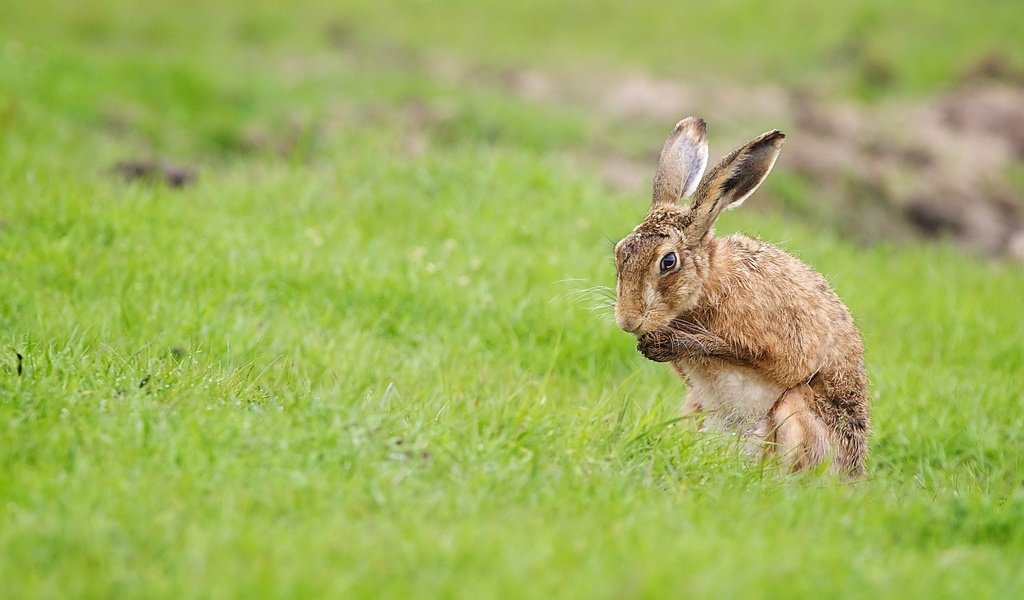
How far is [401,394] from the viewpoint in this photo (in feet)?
19.2

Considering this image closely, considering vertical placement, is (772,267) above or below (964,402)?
above

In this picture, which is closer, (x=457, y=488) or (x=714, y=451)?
(x=457, y=488)

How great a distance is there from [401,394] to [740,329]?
5.79 ft

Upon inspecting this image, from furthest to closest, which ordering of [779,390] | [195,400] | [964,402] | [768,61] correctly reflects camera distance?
[768,61]
[964,402]
[779,390]
[195,400]

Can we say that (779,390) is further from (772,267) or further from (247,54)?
(247,54)

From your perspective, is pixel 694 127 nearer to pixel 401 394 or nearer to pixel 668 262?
pixel 668 262

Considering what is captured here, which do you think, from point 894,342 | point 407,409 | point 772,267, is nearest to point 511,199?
point 894,342

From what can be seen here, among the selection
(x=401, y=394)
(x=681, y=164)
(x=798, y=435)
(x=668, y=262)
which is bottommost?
(x=401, y=394)

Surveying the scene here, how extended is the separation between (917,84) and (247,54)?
11.5 m

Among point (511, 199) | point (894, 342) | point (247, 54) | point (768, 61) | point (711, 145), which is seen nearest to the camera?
point (894, 342)

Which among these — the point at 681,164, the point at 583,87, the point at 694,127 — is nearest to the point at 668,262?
the point at 681,164

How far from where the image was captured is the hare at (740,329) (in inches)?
229

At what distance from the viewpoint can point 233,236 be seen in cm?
826

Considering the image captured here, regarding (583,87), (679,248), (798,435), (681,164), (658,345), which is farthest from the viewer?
(583,87)
